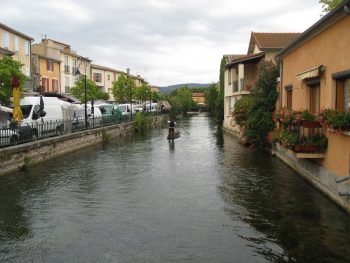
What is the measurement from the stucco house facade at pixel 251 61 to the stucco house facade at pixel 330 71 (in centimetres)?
1437

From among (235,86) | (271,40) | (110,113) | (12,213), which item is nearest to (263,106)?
(271,40)

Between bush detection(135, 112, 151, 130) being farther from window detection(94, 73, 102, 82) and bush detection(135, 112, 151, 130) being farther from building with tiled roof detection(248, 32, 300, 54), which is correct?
window detection(94, 73, 102, 82)

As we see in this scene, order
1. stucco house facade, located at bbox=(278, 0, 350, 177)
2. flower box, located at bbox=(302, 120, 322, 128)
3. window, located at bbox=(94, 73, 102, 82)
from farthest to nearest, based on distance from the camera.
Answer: window, located at bbox=(94, 73, 102, 82) < flower box, located at bbox=(302, 120, 322, 128) < stucco house facade, located at bbox=(278, 0, 350, 177)

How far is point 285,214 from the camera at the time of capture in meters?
9.91

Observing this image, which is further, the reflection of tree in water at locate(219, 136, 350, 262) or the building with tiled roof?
the building with tiled roof

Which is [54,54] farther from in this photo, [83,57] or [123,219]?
[123,219]

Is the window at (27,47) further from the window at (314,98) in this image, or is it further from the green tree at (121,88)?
the window at (314,98)

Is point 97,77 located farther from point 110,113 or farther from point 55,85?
point 110,113

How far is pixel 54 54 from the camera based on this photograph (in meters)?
50.1

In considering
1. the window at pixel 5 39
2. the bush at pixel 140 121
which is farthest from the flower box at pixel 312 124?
the window at pixel 5 39

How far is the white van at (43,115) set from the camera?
1961 cm

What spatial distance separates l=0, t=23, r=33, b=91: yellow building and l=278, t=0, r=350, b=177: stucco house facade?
90.1ft

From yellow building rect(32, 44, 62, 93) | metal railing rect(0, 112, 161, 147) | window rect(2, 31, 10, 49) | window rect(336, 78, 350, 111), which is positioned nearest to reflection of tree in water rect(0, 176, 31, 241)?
metal railing rect(0, 112, 161, 147)

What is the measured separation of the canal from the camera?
7.48 m
